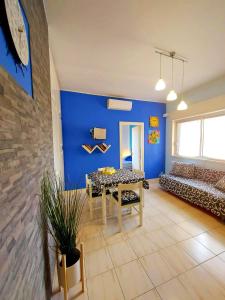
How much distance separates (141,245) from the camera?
5.85ft

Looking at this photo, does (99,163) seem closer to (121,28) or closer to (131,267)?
(131,267)

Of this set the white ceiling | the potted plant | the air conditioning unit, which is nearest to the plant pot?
the potted plant

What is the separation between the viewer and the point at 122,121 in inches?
154

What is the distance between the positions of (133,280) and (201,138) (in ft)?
11.1

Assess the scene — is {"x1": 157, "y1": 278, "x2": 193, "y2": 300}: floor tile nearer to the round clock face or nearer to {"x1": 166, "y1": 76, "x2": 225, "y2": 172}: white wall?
the round clock face

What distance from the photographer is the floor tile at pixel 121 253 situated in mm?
1566

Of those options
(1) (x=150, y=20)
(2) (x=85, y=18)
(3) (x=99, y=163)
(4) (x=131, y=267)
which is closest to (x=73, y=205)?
(4) (x=131, y=267)

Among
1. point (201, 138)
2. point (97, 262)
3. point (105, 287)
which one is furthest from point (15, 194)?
point (201, 138)

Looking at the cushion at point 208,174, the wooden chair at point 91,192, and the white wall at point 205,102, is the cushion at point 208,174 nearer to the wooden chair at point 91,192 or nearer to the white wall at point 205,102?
the white wall at point 205,102

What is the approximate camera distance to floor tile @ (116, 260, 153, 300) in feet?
4.10

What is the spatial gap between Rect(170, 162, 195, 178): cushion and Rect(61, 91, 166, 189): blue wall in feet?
5.16

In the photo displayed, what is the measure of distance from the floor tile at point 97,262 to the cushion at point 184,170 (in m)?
2.66

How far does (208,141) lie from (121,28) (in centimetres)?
310

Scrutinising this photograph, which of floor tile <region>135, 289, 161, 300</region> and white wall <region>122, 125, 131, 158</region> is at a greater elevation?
white wall <region>122, 125, 131, 158</region>
